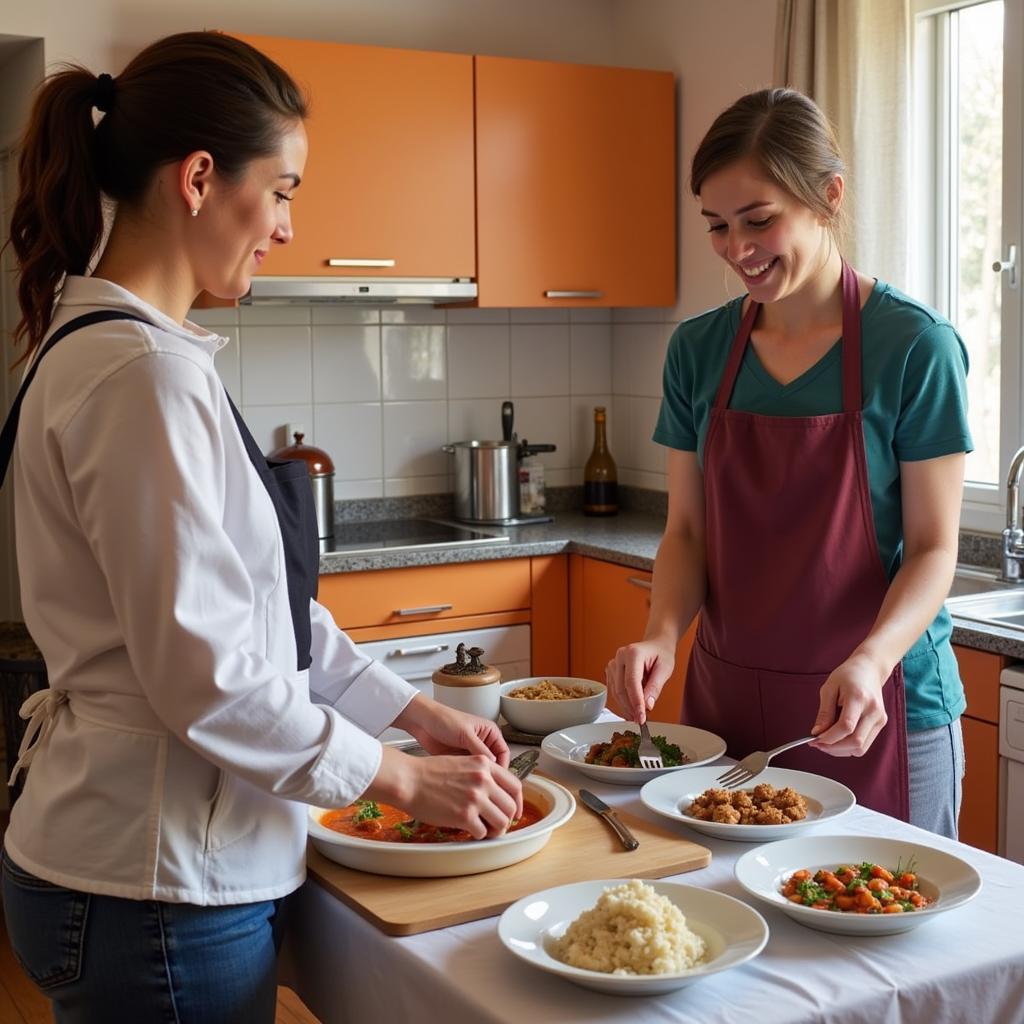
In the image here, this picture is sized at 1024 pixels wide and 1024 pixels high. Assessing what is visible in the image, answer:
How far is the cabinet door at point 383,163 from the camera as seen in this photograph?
11.3 ft

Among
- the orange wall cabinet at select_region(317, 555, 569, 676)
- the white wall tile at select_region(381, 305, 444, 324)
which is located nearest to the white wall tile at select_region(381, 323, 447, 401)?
the white wall tile at select_region(381, 305, 444, 324)

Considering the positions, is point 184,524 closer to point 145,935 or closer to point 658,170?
point 145,935

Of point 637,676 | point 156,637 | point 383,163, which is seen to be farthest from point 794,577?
point 383,163

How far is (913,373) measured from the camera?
1766mm

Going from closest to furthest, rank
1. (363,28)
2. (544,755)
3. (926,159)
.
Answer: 1. (544,755)
2. (926,159)
3. (363,28)

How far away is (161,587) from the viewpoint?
1108 mm

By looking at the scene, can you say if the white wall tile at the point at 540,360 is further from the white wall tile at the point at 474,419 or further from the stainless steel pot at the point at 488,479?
the stainless steel pot at the point at 488,479

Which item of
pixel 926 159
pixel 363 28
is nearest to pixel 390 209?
pixel 363 28

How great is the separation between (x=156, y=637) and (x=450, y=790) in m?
0.33

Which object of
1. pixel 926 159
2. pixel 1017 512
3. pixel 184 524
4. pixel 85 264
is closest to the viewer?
pixel 184 524

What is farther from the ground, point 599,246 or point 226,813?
point 599,246

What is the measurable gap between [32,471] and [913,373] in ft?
3.69

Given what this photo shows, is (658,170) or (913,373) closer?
(913,373)

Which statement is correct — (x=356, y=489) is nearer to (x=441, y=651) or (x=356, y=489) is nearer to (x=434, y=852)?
(x=441, y=651)
